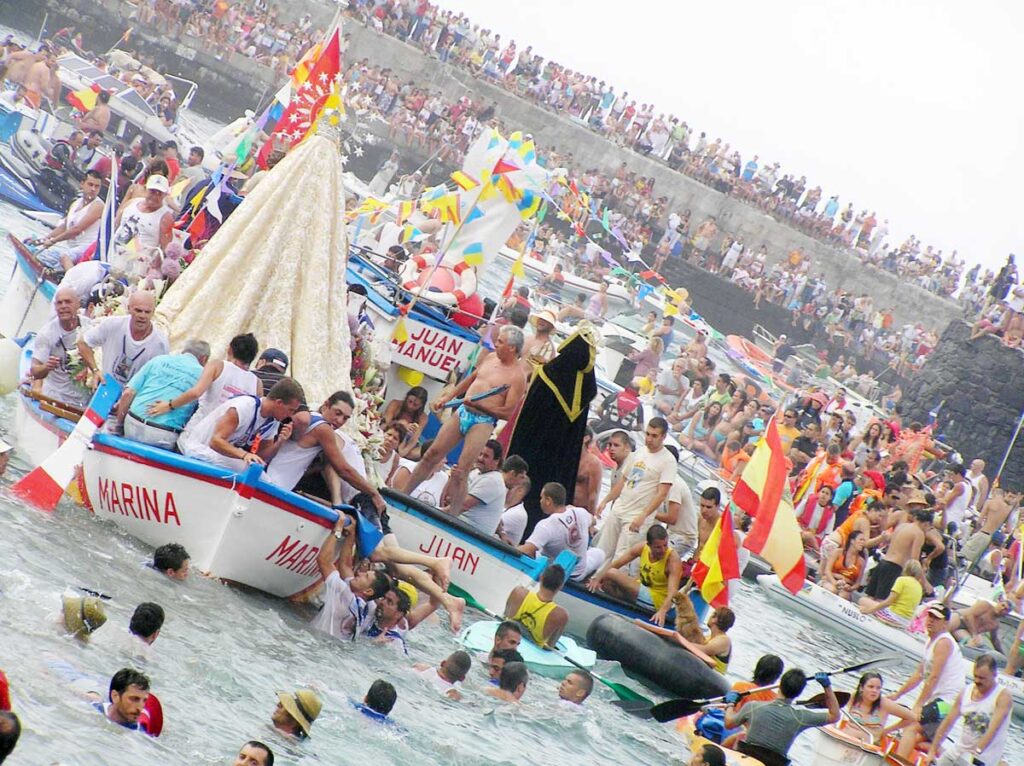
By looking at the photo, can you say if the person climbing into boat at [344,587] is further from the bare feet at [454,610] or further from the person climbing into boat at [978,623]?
the person climbing into boat at [978,623]

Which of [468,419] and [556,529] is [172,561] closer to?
[468,419]

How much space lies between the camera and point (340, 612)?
31.9ft

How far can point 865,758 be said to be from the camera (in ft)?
34.3

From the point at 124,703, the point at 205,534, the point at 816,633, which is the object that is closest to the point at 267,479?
the point at 205,534

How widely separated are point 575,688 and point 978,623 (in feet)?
27.6

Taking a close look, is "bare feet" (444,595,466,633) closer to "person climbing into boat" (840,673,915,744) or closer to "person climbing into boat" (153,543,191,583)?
"person climbing into boat" (153,543,191,583)

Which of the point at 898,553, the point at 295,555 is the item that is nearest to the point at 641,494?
the point at 295,555

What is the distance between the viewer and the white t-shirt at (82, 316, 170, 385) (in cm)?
1011

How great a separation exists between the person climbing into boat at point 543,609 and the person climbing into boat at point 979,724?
3.13m

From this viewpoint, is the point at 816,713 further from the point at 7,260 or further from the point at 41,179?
the point at 41,179

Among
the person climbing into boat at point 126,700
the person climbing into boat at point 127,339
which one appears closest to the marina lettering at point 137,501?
the person climbing into boat at point 127,339

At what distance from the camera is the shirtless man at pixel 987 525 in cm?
2190

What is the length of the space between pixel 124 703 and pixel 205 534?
255cm

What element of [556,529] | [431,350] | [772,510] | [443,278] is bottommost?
[556,529]
